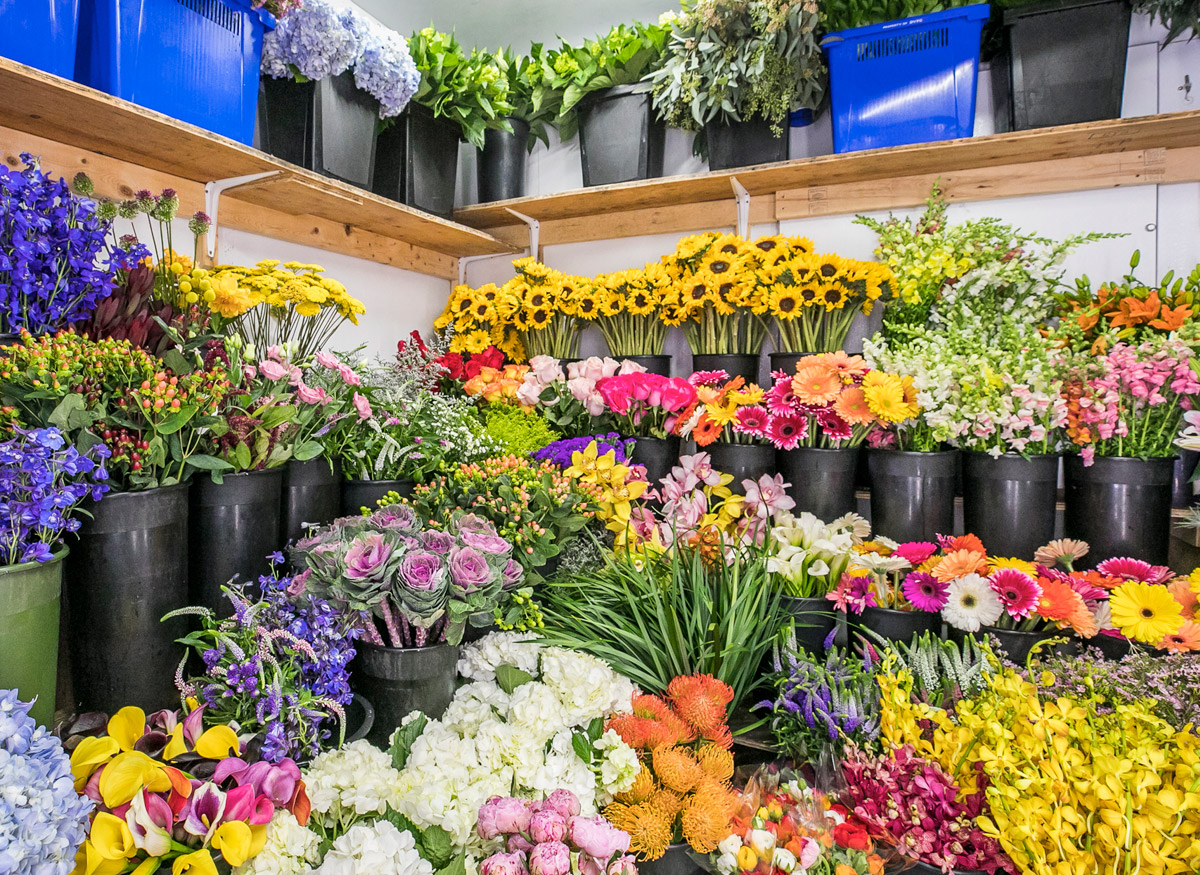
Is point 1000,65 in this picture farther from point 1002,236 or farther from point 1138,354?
point 1138,354

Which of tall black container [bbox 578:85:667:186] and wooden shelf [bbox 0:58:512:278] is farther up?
tall black container [bbox 578:85:667:186]

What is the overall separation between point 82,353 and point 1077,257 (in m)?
2.54

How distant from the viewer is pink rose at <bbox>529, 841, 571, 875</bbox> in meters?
0.80

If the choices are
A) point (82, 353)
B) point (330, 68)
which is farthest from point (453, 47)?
point (82, 353)

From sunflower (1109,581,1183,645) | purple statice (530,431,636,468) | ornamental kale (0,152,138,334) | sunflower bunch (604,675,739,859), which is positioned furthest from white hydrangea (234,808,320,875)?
sunflower (1109,581,1183,645)

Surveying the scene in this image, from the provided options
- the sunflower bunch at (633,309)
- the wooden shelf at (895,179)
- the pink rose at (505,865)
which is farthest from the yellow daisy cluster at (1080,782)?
the wooden shelf at (895,179)

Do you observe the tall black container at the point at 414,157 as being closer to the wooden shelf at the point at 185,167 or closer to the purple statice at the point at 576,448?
the wooden shelf at the point at 185,167

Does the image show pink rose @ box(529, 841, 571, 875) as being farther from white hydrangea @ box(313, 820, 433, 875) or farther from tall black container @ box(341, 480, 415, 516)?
tall black container @ box(341, 480, 415, 516)

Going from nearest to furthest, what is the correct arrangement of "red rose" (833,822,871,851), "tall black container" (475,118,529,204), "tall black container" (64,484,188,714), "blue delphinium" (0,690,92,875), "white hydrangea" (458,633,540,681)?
"blue delphinium" (0,690,92,875) → "red rose" (833,822,871,851) → "tall black container" (64,484,188,714) → "white hydrangea" (458,633,540,681) → "tall black container" (475,118,529,204)

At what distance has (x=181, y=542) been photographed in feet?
3.90

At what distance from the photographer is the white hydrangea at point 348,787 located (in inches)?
35.5

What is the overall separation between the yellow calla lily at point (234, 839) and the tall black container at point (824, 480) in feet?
4.85

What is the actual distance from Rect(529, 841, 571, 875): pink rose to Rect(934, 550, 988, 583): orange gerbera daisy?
0.92 m

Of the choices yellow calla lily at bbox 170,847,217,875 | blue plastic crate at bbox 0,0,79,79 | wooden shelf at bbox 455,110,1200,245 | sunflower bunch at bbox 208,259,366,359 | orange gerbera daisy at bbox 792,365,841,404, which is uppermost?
wooden shelf at bbox 455,110,1200,245
